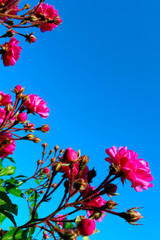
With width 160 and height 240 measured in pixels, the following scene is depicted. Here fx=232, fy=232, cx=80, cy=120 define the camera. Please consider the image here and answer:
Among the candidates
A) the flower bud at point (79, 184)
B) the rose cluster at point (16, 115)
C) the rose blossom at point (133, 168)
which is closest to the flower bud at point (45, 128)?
the rose cluster at point (16, 115)

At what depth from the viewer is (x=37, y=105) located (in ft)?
8.96

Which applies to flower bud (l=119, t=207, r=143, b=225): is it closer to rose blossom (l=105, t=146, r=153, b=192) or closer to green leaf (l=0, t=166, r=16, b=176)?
rose blossom (l=105, t=146, r=153, b=192)

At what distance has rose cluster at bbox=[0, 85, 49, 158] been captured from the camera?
2.38 metres

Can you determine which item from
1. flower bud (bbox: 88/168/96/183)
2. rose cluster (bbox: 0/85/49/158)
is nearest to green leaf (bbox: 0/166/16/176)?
rose cluster (bbox: 0/85/49/158)

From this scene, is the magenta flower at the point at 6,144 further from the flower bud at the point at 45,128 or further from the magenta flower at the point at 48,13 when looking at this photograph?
the magenta flower at the point at 48,13

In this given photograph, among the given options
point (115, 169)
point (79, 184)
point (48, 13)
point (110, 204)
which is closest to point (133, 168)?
point (115, 169)

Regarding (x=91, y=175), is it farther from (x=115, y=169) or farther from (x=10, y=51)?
(x=10, y=51)

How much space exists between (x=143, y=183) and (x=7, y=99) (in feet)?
5.36

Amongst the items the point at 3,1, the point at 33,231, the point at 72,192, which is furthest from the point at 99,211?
the point at 3,1

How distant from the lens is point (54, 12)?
3.04m

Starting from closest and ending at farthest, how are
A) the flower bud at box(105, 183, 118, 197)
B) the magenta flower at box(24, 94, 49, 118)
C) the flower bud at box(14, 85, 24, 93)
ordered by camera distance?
the flower bud at box(105, 183, 118, 197), the flower bud at box(14, 85, 24, 93), the magenta flower at box(24, 94, 49, 118)

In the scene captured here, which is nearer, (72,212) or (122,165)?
(72,212)

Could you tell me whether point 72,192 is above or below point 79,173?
below

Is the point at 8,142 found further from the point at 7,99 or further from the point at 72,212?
the point at 72,212
